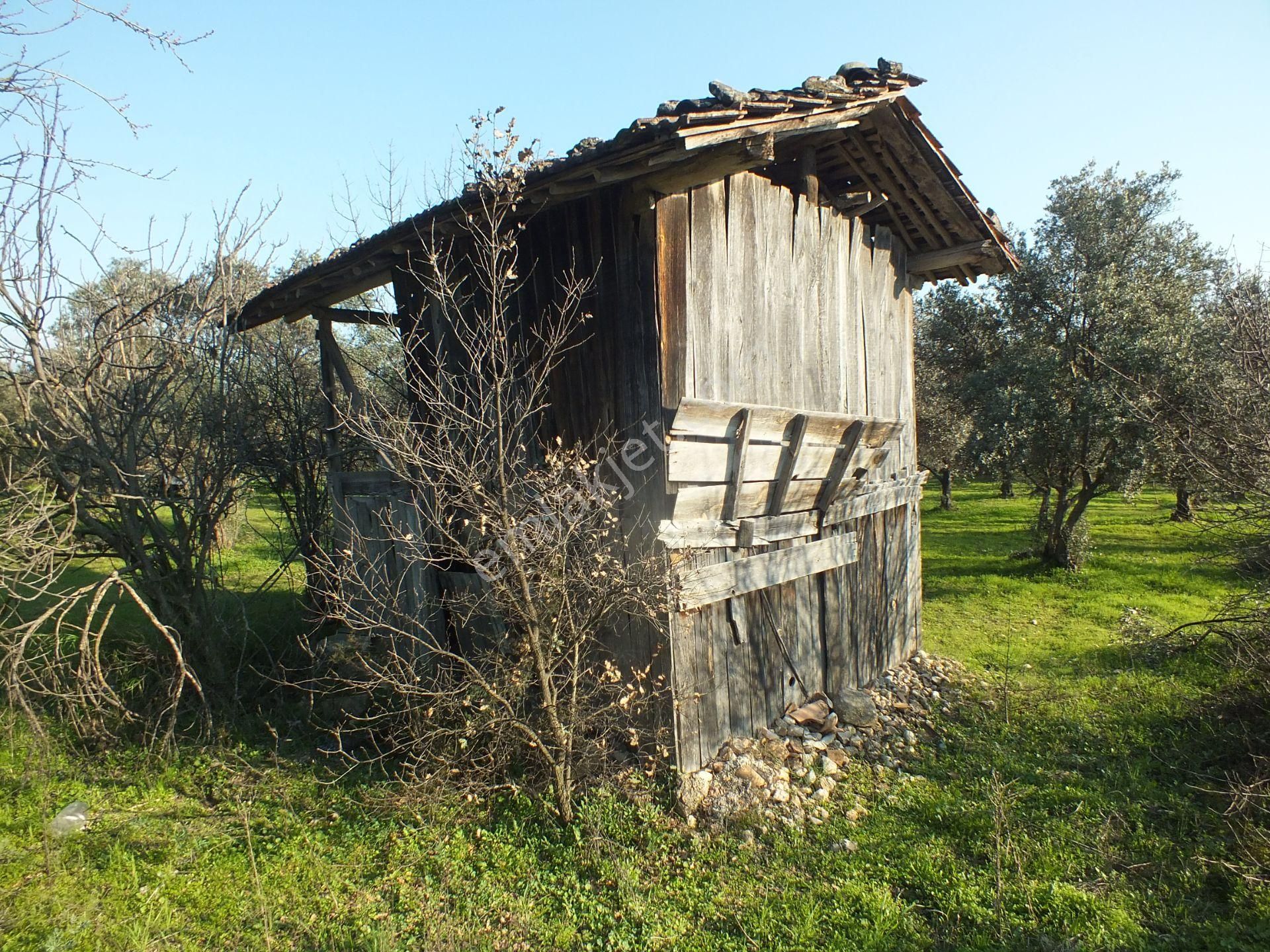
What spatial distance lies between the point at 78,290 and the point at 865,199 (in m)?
7.34

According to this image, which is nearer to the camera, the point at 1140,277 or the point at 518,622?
the point at 518,622

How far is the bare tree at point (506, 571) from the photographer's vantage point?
14.3ft

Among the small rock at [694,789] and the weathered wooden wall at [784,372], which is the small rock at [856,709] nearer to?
the weathered wooden wall at [784,372]

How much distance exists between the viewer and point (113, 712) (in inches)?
235

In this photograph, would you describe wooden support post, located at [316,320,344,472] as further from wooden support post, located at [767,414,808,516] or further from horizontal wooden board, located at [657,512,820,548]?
wooden support post, located at [767,414,808,516]

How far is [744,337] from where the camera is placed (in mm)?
5516

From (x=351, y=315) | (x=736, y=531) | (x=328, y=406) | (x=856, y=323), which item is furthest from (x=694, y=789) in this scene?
(x=351, y=315)

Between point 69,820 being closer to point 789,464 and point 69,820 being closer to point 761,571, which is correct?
point 761,571

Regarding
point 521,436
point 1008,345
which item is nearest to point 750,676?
point 521,436

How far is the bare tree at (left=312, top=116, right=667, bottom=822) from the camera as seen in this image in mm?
4344

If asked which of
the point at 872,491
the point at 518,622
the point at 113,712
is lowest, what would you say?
the point at 113,712

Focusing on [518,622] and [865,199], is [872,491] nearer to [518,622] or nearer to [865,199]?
[865,199]

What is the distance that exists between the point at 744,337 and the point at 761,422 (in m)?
0.73

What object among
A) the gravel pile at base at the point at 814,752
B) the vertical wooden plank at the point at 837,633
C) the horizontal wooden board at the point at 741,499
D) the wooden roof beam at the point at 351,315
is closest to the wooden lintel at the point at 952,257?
the horizontal wooden board at the point at 741,499
